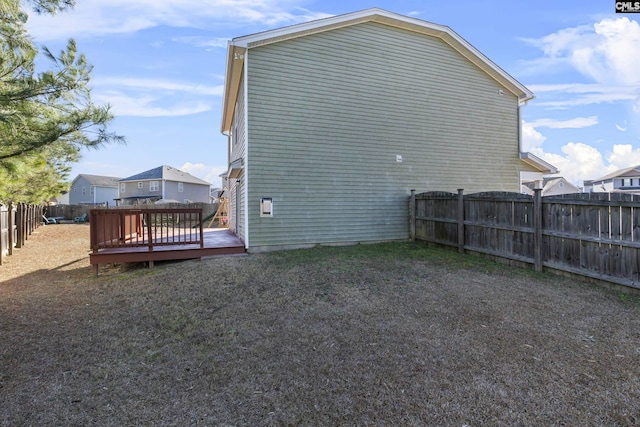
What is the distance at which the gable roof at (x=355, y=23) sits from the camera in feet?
26.3

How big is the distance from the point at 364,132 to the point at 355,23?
119 inches

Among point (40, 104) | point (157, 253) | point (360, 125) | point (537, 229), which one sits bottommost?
point (157, 253)

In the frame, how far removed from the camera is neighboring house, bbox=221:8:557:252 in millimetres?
8297

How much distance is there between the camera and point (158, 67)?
10.6 metres

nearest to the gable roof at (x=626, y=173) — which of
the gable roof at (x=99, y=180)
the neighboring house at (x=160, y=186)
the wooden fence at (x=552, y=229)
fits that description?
the wooden fence at (x=552, y=229)

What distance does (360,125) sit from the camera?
366 inches

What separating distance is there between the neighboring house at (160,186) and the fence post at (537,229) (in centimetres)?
3014

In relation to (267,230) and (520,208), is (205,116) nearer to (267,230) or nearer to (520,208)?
(267,230)

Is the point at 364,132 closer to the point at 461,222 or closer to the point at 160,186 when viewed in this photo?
the point at 461,222

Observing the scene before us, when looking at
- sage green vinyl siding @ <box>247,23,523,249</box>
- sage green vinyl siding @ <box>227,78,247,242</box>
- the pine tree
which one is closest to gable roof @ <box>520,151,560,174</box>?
sage green vinyl siding @ <box>247,23,523,249</box>

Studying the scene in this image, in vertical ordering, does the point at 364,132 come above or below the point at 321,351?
above

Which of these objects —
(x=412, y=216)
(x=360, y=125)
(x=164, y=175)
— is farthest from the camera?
(x=164, y=175)

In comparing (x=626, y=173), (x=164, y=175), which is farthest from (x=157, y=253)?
(x=626, y=173)

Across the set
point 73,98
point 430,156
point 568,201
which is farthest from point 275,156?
point 568,201
